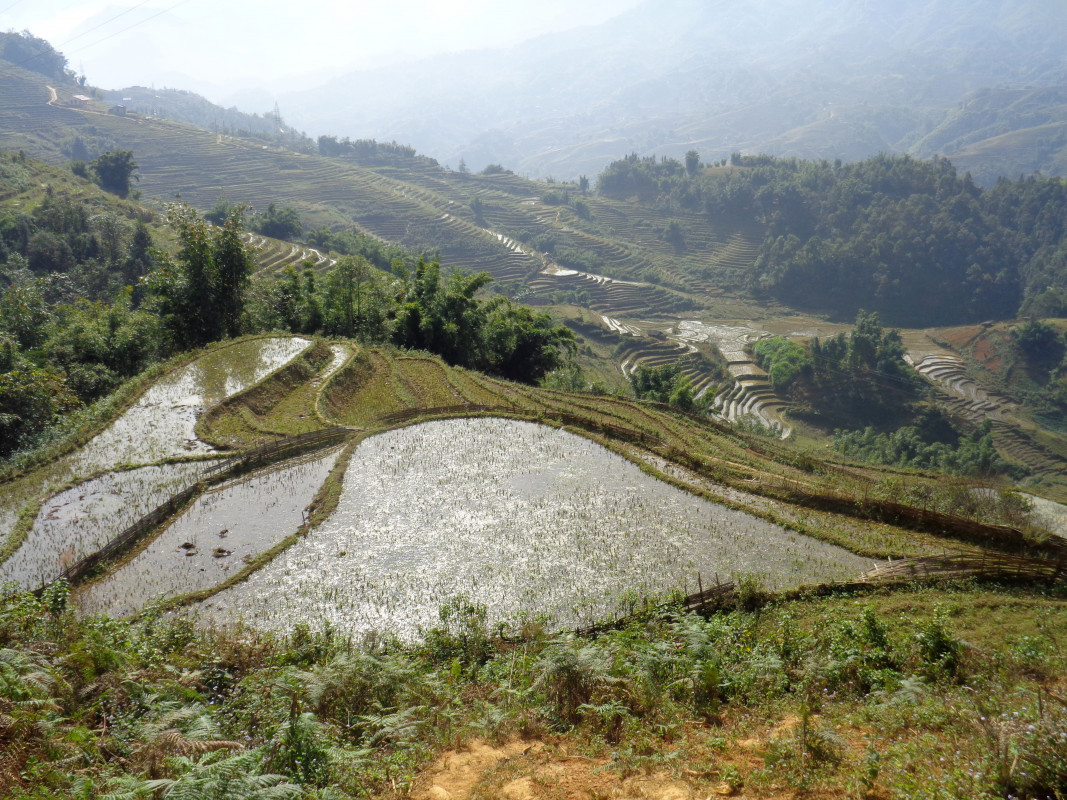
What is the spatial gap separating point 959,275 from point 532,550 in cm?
11050

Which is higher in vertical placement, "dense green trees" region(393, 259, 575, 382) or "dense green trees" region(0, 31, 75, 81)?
"dense green trees" region(0, 31, 75, 81)

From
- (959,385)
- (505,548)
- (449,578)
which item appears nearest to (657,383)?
(505,548)

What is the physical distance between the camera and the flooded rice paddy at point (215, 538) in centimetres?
1007

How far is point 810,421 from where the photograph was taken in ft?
190

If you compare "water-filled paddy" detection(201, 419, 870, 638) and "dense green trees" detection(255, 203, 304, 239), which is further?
"dense green trees" detection(255, 203, 304, 239)

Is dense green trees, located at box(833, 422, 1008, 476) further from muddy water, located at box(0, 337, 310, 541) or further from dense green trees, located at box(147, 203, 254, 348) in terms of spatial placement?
dense green trees, located at box(147, 203, 254, 348)

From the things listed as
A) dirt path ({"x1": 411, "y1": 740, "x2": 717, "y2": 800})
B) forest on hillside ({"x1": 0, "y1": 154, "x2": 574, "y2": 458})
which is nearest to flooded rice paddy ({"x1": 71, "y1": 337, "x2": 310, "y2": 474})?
forest on hillside ({"x1": 0, "y1": 154, "x2": 574, "y2": 458})

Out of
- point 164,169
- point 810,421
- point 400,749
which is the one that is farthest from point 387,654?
point 164,169

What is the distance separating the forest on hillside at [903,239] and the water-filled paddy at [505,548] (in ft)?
307

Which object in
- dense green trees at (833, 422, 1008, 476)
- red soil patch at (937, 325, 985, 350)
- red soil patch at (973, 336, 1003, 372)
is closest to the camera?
dense green trees at (833, 422, 1008, 476)

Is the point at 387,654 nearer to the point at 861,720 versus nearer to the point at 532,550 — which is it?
the point at 532,550

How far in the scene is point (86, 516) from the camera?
12211 millimetres

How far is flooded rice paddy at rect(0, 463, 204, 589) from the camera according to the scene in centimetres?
1053

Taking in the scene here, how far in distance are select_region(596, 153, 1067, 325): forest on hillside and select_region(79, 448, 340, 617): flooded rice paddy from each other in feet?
319
